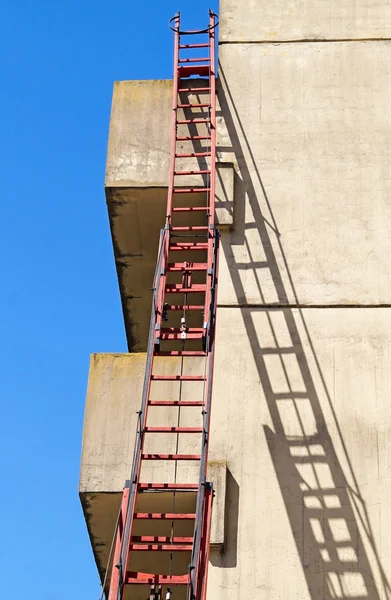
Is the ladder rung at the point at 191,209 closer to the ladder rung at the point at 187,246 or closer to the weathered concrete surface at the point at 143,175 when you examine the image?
the weathered concrete surface at the point at 143,175

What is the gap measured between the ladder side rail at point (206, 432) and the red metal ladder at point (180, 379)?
0.01 meters

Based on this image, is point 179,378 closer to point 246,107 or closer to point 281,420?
point 281,420

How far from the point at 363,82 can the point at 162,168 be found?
348 centimetres

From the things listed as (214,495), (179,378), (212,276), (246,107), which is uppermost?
(246,107)

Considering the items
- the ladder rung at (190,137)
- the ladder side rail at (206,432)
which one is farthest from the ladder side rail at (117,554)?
the ladder rung at (190,137)

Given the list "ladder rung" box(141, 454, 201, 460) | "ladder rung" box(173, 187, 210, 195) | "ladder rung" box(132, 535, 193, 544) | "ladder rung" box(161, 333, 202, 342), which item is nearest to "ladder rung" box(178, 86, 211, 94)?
"ladder rung" box(173, 187, 210, 195)

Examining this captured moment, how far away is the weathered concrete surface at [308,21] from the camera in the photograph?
18812 mm

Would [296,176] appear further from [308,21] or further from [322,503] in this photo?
[322,503]

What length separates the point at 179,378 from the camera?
15.4 m

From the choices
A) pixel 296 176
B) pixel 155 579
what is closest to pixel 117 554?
pixel 155 579

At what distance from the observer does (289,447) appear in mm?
15797

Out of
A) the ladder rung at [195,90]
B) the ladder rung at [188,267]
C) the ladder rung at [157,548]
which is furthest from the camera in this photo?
the ladder rung at [195,90]

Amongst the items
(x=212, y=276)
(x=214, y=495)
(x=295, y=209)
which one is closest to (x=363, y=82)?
(x=295, y=209)

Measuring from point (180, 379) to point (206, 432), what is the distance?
114 cm
